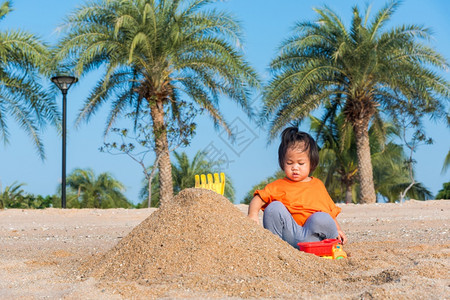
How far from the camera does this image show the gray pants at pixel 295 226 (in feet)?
13.5

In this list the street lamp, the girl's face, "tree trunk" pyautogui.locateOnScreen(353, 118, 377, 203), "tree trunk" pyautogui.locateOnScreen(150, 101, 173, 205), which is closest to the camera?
the girl's face

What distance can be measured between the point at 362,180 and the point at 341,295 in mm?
14274

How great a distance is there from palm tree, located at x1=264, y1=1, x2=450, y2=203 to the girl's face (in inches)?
382

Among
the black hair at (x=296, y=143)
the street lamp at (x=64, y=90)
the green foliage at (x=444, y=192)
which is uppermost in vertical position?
the street lamp at (x=64, y=90)

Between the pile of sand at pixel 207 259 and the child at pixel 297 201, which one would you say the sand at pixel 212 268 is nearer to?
the pile of sand at pixel 207 259

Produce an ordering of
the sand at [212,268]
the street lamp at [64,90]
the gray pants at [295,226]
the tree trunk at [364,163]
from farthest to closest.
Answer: the tree trunk at [364,163] → the street lamp at [64,90] → the gray pants at [295,226] → the sand at [212,268]

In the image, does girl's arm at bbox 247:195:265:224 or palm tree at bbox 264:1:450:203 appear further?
palm tree at bbox 264:1:450:203

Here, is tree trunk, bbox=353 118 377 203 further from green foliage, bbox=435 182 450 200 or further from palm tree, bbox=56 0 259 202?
green foliage, bbox=435 182 450 200

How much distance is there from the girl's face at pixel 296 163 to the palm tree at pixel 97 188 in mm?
21544

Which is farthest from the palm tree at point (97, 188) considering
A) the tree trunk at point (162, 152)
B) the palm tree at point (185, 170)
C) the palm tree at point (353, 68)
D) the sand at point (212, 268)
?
the sand at point (212, 268)

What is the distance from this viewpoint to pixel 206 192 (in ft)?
13.4

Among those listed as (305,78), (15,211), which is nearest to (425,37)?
(305,78)

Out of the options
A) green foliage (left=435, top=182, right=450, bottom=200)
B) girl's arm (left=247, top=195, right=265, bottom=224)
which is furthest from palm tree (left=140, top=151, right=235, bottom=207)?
girl's arm (left=247, top=195, right=265, bottom=224)

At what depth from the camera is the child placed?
4133mm
